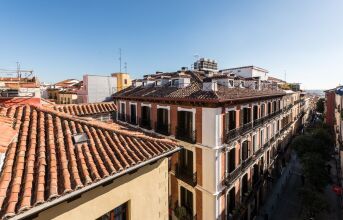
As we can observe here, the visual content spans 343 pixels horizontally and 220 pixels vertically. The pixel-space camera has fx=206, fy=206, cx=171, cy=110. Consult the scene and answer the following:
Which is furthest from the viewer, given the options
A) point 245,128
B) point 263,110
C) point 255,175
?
point 263,110

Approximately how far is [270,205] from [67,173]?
24221mm

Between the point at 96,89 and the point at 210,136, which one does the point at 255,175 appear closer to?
the point at 210,136

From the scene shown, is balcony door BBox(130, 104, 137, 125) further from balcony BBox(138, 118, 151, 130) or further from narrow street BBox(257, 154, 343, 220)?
narrow street BBox(257, 154, 343, 220)

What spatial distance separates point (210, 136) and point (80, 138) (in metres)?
9.02

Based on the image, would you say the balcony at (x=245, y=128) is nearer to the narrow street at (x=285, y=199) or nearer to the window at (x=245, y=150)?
the window at (x=245, y=150)

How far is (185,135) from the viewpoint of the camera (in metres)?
15.4

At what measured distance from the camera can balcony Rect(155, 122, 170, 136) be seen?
54.6 ft

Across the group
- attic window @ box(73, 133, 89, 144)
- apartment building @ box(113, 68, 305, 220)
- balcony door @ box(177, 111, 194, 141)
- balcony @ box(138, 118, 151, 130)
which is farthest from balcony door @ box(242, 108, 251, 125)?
attic window @ box(73, 133, 89, 144)

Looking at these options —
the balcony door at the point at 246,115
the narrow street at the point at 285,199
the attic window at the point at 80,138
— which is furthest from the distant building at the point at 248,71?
the attic window at the point at 80,138

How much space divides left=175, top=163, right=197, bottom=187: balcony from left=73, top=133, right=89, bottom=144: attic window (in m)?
10.2

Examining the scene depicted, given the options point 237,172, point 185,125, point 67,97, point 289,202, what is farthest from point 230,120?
point 67,97

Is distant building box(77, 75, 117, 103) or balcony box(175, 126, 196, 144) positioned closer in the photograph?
balcony box(175, 126, 196, 144)

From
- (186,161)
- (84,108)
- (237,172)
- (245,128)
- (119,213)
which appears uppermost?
(84,108)

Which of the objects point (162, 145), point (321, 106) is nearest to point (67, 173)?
point (162, 145)
